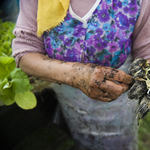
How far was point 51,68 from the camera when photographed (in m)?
0.63

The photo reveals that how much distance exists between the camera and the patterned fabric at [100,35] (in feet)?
1.88

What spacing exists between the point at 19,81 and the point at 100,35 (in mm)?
455

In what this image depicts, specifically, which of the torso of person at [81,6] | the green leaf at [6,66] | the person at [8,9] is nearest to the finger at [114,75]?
the torso of person at [81,6]

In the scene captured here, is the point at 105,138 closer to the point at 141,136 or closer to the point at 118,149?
the point at 118,149

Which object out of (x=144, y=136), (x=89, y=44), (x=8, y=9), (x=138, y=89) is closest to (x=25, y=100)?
(x=89, y=44)

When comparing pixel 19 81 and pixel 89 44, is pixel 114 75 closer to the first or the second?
pixel 89 44

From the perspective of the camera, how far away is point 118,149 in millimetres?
1071

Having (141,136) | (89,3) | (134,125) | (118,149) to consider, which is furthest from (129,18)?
(141,136)

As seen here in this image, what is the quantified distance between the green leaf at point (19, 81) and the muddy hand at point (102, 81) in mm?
316

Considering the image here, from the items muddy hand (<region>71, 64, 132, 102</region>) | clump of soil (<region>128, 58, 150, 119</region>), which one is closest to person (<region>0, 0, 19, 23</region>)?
muddy hand (<region>71, 64, 132, 102</region>)

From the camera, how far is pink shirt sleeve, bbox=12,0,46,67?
64 centimetres

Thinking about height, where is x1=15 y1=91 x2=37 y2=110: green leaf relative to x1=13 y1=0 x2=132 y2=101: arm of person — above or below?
below

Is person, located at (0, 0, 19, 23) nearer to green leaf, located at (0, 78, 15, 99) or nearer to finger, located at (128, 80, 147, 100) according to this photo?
green leaf, located at (0, 78, 15, 99)

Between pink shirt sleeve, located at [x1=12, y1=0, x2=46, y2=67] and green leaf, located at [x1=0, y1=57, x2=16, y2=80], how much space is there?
2.2 inches
